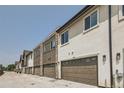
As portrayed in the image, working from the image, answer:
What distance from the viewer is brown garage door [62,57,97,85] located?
17.9 metres

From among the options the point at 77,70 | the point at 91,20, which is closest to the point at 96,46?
the point at 91,20

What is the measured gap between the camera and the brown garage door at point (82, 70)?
58.9ft

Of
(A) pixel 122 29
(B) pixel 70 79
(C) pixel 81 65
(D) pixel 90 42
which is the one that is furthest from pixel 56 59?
(A) pixel 122 29

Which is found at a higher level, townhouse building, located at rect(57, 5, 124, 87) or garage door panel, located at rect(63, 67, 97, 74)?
townhouse building, located at rect(57, 5, 124, 87)

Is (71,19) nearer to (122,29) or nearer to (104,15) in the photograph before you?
(104,15)

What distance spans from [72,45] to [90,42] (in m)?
4.87

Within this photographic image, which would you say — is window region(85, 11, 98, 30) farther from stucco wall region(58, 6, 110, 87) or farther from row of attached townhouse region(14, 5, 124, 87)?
stucco wall region(58, 6, 110, 87)

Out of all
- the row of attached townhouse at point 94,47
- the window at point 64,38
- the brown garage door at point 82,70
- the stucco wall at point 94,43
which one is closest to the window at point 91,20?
the row of attached townhouse at point 94,47

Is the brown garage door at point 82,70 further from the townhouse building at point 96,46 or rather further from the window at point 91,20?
the window at point 91,20

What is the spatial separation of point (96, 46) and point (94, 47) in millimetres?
394

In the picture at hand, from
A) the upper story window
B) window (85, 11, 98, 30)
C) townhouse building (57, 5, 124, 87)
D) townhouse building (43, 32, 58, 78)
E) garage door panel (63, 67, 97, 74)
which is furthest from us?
townhouse building (43, 32, 58, 78)

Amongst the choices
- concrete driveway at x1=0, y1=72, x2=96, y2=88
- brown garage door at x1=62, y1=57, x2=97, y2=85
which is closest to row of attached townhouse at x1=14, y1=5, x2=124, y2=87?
brown garage door at x1=62, y1=57, x2=97, y2=85

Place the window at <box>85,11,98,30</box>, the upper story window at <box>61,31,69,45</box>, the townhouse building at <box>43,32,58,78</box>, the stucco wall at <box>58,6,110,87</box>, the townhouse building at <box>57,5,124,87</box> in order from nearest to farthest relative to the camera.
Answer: the townhouse building at <box>57,5,124,87</box> < the stucco wall at <box>58,6,110,87</box> < the window at <box>85,11,98,30</box> < the upper story window at <box>61,31,69,45</box> < the townhouse building at <box>43,32,58,78</box>

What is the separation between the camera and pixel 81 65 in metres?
20.6
